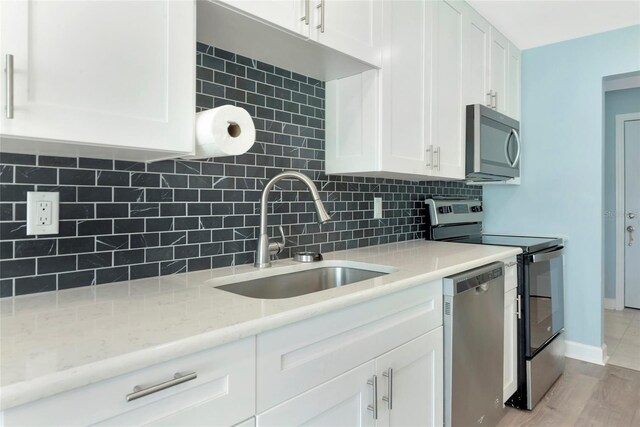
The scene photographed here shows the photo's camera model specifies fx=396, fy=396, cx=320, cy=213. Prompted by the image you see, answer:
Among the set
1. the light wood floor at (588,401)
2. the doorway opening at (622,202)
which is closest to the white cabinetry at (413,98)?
the light wood floor at (588,401)

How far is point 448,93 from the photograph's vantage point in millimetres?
2225

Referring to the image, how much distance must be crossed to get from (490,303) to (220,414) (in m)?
1.44

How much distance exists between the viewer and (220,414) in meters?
0.84

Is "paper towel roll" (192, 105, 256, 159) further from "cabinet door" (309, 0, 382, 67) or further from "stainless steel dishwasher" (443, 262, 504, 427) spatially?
"stainless steel dishwasher" (443, 262, 504, 427)

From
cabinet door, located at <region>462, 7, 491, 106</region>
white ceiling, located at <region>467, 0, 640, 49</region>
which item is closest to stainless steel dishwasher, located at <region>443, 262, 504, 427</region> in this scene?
cabinet door, located at <region>462, 7, 491, 106</region>

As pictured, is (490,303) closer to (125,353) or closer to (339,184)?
(339,184)

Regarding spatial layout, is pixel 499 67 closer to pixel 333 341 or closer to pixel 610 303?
pixel 333 341

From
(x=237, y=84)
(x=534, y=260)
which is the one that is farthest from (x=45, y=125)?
(x=534, y=260)

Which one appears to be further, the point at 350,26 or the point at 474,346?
the point at 474,346

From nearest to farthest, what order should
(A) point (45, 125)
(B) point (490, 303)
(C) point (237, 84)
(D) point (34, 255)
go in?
(A) point (45, 125)
(D) point (34, 255)
(C) point (237, 84)
(B) point (490, 303)

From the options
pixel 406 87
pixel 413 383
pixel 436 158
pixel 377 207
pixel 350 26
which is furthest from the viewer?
pixel 377 207

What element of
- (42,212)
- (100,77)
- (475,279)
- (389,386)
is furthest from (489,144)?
(42,212)

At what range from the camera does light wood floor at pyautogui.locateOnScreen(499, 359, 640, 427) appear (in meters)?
2.12

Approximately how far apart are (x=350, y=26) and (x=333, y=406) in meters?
1.38
